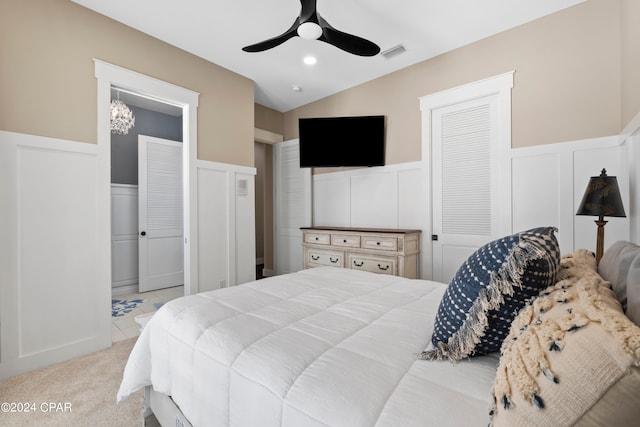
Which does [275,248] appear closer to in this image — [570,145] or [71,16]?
[71,16]

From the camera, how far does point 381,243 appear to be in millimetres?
3258

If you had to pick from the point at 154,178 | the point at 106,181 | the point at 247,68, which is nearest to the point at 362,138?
the point at 247,68

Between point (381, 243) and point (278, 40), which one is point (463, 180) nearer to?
point (381, 243)

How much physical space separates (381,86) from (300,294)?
123 inches

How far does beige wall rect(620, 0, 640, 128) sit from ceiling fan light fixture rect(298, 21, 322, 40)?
208 centimetres

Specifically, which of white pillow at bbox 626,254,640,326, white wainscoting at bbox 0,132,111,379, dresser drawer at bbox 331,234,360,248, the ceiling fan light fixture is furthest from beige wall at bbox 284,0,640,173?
white wainscoting at bbox 0,132,111,379

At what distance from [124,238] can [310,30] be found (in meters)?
3.87

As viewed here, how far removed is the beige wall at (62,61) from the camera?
217 cm

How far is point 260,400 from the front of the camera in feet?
2.88

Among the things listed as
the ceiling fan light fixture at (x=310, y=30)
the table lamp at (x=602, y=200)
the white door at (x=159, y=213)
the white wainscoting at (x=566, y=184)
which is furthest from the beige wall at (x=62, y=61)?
the table lamp at (x=602, y=200)

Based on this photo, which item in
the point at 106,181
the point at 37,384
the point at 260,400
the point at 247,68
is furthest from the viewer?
the point at 247,68

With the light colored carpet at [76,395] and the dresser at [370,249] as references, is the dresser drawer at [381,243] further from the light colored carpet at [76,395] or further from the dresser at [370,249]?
the light colored carpet at [76,395]

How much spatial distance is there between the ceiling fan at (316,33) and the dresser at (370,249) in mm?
1833

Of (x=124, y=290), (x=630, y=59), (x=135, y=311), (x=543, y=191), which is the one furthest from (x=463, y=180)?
(x=124, y=290)
